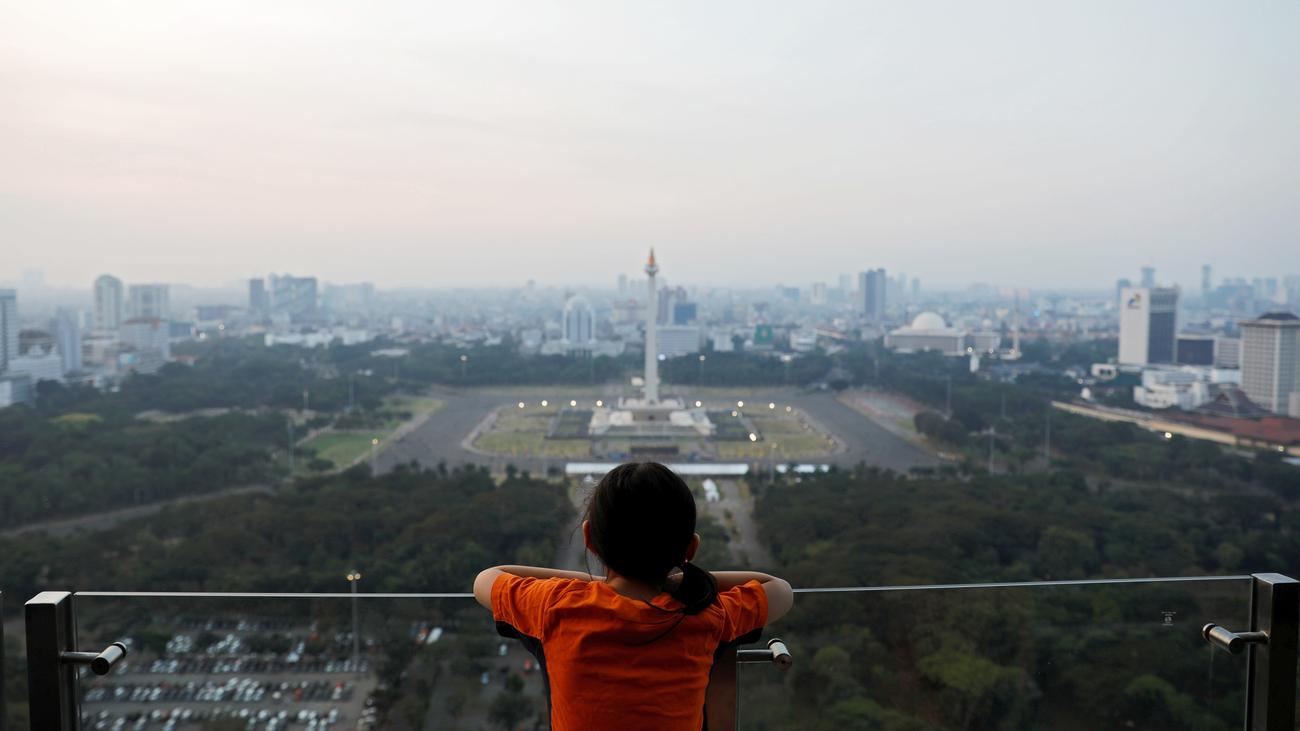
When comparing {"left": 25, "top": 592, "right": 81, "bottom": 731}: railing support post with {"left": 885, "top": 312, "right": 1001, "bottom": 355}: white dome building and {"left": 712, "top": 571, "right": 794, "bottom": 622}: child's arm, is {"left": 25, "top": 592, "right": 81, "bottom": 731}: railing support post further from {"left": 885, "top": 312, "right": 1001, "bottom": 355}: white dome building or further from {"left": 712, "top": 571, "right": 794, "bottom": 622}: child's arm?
{"left": 885, "top": 312, "right": 1001, "bottom": 355}: white dome building

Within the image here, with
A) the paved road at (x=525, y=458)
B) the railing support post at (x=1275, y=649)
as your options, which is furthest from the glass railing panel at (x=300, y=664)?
the paved road at (x=525, y=458)

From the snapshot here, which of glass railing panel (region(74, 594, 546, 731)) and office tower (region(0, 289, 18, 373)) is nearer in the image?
glass railing panel (region(74, 594, 546, 731))

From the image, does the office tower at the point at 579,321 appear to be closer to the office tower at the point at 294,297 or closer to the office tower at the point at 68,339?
the office tower at the point at 294,297

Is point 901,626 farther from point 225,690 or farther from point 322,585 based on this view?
point 322,585

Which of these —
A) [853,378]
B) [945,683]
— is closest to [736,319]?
[853,378]

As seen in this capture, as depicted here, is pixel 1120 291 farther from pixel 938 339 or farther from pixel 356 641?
pixel 356 641

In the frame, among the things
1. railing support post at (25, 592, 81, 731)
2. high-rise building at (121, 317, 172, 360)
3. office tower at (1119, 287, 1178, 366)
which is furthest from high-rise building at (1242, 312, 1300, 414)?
high-rise building at (121, 317, 172, 360)
